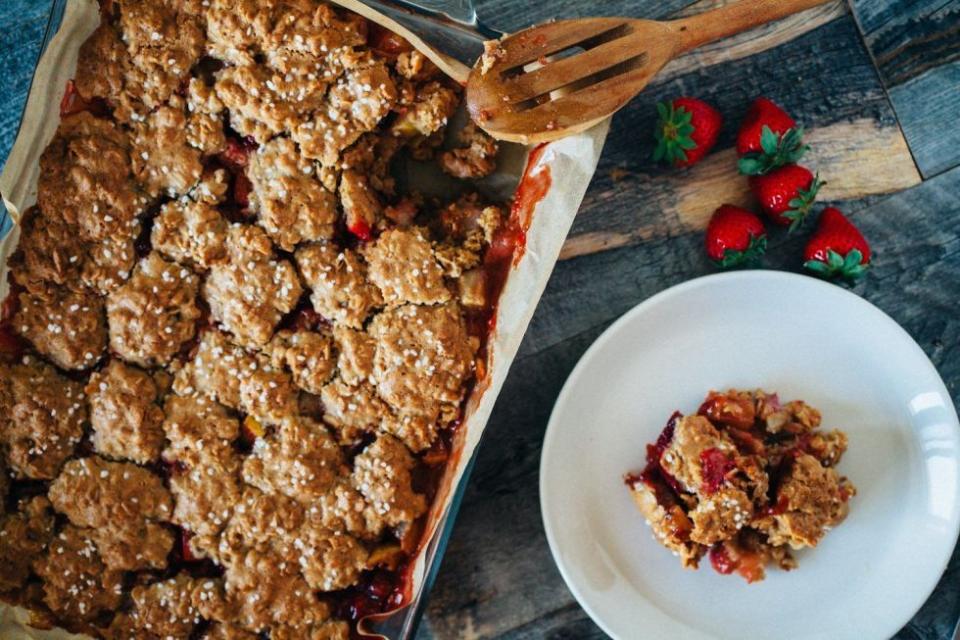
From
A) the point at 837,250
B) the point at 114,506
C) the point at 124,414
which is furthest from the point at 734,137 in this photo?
the point at 114,506

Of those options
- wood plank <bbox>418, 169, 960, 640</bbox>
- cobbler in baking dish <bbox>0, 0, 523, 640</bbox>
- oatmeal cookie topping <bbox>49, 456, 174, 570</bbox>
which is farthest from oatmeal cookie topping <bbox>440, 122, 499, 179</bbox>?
oatmeal cookie topping <bbox>49, 456, 174, 570</bbox>

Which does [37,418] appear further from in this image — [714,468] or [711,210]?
[711,210]

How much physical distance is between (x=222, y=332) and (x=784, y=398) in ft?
4.98

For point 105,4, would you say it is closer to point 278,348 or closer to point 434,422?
point 278,348

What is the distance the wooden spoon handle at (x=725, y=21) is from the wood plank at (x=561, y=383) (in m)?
0.56

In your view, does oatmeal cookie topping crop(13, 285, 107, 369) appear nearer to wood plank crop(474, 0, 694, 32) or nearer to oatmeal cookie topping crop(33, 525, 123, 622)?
oatmeal cookie topping crop(33, 525, 123, 622)

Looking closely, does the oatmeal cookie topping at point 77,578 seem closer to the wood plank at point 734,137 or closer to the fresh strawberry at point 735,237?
the wood plank at point 734,137

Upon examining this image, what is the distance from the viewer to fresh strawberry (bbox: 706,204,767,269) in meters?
2.28

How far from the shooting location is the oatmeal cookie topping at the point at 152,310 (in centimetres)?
191

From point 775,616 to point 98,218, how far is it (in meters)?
2.03

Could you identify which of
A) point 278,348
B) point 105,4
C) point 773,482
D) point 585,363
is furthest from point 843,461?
point 105,4

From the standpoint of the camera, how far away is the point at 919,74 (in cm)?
238

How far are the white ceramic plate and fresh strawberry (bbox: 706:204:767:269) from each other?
0.10m

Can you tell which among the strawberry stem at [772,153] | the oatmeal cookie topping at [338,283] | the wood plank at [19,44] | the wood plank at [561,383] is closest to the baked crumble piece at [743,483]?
the wood plank at [561,383]
